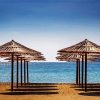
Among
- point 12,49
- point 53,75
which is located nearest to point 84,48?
point 12,49

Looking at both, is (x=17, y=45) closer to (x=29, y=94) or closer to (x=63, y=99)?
(x=29, y=94)

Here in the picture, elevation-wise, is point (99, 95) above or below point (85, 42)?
below

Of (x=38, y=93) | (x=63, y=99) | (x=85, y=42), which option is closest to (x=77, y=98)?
(x=63, y=99)

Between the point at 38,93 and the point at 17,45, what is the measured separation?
6.85 ft

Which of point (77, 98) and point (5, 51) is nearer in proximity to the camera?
point (77, 98)

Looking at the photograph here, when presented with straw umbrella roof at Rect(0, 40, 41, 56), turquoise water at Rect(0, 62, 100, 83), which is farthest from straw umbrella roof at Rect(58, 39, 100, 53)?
turquoise water at Rect(0, 62, 100, 83)

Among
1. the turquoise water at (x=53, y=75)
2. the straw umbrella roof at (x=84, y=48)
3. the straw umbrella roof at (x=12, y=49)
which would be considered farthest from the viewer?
the turquoise water at (x=53, y=75)

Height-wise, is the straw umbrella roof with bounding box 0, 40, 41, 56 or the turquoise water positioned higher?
the straw umbrella roof with bounding box 0, 40, 41, 56

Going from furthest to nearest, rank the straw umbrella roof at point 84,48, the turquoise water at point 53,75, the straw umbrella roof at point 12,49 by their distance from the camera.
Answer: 1. the turquoise water at point 53,75
2. the straw umbrella roof at point 12,49
3. the straw umbrella roof at point 84,48

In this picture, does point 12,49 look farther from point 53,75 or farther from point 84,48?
point 53,75

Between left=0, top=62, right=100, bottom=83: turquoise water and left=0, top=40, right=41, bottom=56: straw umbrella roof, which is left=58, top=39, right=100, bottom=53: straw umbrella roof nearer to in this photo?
left=0, top=40, right=41, bottom=56: straw umbrella roof

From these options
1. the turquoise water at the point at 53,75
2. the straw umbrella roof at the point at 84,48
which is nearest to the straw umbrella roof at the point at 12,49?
the straw umbrella roof at the point at 84,48

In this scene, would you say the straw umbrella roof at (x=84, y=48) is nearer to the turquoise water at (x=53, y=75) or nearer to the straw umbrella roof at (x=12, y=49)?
the straw umbrella roof at (x=12, y=49)

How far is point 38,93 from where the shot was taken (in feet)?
48.3
